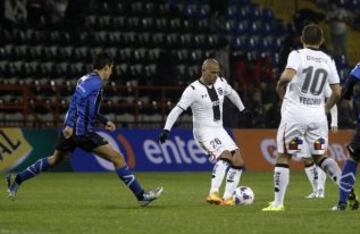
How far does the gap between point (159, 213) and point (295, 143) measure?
1.86 m

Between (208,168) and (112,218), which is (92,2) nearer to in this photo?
(208,168)

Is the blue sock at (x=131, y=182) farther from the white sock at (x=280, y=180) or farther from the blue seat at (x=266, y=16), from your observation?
the blue seat at (x=266, y=16)

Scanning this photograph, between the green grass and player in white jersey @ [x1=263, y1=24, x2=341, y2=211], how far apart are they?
0.66m

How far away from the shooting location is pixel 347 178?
43.1 feet

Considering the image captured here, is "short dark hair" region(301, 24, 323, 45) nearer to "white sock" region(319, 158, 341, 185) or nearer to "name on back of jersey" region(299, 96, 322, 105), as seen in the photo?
"name on back of jersey" region(299, 96, 322, 105)

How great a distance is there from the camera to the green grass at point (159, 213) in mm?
11008

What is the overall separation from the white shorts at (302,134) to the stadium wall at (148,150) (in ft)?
41.1

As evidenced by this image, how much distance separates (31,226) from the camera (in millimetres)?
11258

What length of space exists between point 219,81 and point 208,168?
10.9m

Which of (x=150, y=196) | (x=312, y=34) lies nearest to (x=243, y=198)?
(x=150, y=196)

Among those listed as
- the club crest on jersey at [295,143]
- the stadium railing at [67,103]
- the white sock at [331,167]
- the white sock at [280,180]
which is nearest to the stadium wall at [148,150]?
the stadium railing at [67,103]

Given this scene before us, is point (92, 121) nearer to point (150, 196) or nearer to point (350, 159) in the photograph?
point (150, 196)

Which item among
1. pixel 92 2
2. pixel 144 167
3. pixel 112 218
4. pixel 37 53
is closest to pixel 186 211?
pixel 112 218

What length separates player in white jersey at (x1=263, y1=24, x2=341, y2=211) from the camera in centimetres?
1325
